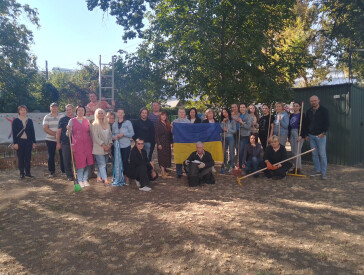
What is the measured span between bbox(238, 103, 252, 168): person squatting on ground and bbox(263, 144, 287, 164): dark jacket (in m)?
0.73

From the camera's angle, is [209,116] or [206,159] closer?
[206,159]

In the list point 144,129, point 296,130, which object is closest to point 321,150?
point 296,130

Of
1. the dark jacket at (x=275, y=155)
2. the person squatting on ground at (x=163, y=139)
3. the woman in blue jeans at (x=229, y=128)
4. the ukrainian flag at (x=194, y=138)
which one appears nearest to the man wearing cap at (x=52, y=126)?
the person squatting on ground at (x=163, y=139)

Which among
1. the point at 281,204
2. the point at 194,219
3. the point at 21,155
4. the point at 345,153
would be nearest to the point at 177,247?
the point at 194,219

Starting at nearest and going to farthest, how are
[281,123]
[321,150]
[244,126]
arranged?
1. [321,150]
2. [281,123]
3. [244,126]

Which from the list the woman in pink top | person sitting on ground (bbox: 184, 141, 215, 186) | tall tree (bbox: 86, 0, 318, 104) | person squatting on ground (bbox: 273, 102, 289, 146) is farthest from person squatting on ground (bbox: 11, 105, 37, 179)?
person squatting on ground (bbox: 273, 102, 289, 146)

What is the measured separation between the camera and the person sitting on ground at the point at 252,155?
7.11 metres

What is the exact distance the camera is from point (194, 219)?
174 inches

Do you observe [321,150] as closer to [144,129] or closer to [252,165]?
[252,165]

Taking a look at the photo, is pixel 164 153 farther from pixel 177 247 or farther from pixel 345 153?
pixel 345 153

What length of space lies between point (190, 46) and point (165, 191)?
13.4 ft

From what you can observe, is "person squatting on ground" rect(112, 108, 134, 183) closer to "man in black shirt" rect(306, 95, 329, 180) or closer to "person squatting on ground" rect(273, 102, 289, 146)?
"person squatting on ground" rect(273, 102, 289, 146)

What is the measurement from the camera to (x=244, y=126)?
7.39 metres

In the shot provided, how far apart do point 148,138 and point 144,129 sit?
0.23 meters
